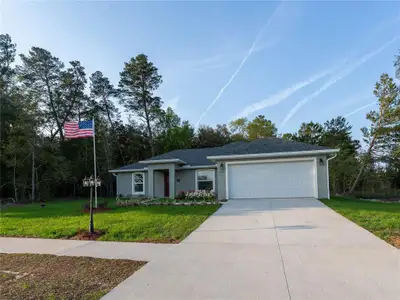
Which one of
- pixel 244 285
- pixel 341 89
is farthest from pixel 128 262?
pixel 341 89

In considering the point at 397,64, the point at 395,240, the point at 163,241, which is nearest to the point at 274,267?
the point at 163,241

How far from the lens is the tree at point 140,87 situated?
29891mm

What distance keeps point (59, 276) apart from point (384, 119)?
25637 millimetres

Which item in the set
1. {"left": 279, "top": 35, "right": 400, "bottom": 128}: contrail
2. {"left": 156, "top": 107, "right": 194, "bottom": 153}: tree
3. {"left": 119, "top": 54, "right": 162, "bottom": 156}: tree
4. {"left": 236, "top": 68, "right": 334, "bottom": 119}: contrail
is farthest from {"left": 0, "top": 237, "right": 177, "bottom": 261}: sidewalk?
{"left": 119, "top": 54, "right": 162, "bottom": 156}: tree

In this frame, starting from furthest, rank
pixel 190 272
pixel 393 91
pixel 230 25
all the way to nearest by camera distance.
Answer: pixel 393 91 < pixel 230 25 < pixel 190 272

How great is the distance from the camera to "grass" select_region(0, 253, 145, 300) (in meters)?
3.38

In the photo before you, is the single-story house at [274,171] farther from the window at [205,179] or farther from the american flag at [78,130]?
the american flag at [78,130]

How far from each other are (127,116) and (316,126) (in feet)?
75.4

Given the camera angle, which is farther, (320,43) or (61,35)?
(320,43)

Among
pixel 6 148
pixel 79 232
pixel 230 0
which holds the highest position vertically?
pixel 230 0

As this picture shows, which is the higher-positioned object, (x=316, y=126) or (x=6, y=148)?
(x=316, y=126)

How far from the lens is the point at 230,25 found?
38.9ft

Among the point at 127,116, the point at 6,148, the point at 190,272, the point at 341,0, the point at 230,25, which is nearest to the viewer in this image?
the point at 190,272

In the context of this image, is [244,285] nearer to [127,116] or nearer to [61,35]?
[61,35]
